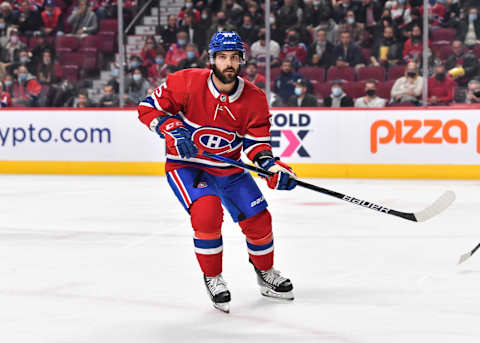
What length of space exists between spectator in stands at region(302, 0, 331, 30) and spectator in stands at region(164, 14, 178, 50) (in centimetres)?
166

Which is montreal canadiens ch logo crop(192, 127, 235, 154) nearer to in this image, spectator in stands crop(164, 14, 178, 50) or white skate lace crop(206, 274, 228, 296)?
white skate lace crop(206, 274, 228, 296)

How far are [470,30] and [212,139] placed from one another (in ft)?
22.8

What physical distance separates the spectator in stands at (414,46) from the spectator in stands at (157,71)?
2851 millimetres

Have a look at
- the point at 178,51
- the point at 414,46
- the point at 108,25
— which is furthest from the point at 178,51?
the point at 414,46


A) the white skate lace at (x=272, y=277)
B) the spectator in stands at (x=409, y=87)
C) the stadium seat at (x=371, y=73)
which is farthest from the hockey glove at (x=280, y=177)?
the stadium seat at (x=371, y=73)

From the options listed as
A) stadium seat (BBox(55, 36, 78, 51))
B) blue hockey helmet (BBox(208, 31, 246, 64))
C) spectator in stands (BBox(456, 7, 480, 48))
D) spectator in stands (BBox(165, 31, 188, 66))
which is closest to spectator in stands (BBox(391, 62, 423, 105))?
spectator in stands (BBox(456, 7, 480, 48))

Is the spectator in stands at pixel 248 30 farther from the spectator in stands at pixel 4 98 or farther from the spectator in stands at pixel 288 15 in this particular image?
the spectator in stands at pixel 4 98

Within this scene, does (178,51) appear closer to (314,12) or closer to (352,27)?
(314,12)

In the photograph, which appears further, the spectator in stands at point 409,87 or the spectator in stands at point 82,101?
the spectator in stands at point 82,101

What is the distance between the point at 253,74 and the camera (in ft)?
33.4

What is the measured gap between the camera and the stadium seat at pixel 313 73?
406 inches

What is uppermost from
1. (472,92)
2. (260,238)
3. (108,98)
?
(472,92)

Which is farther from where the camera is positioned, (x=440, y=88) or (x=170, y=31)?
(x=170, y=31)

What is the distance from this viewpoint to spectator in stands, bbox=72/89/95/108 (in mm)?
10664
